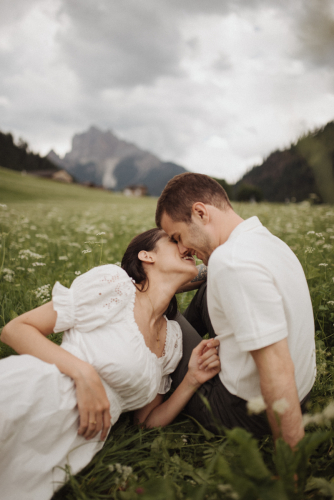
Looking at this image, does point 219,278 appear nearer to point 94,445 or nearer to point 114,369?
point 114,369

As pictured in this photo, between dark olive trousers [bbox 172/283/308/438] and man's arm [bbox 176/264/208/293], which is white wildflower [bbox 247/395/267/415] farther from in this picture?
man's arm [bbox 176/264/208/293]

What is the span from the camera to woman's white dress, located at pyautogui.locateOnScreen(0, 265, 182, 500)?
1.62m

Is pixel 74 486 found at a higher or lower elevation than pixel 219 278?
lower

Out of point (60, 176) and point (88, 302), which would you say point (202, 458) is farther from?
point (60, 176)

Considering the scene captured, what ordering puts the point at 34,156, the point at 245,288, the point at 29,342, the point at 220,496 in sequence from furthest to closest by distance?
the point at 34,156
the point at 29,342
the point at 245,288
the point at 220,496

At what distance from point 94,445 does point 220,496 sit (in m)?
0.89

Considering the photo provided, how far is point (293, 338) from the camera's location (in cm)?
172

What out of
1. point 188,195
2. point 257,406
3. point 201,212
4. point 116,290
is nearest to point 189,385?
point 116,290

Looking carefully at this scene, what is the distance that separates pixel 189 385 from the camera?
2260mm

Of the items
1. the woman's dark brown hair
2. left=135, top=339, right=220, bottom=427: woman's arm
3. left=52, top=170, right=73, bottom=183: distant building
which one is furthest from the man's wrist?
left=52, top=170, right=73, bottom=183: distant building

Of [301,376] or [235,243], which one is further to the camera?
[301,376]

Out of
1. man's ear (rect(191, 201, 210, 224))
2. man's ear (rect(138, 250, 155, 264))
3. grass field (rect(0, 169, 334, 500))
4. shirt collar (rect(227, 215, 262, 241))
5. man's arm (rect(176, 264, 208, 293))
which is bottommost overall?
grass field (rect(0, 169, 334, 500))

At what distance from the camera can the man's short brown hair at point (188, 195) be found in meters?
2.23

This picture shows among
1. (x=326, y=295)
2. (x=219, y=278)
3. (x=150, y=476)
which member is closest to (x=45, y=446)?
(x=150, y=476)
